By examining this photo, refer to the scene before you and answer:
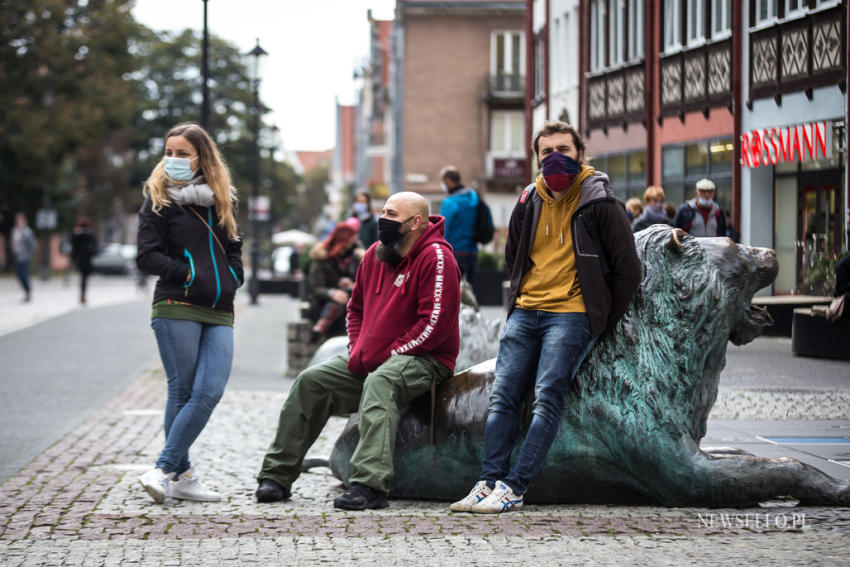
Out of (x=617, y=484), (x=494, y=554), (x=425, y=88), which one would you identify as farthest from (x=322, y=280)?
(x=425, y=88)

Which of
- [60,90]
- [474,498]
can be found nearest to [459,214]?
[474,498]

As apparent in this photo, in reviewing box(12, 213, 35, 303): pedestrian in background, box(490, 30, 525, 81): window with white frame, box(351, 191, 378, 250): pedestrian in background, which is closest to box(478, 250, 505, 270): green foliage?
box(351, 191, 378, 250): pedestrian in background

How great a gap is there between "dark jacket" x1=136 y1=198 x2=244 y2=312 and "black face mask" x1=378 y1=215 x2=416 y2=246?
33.7 inches

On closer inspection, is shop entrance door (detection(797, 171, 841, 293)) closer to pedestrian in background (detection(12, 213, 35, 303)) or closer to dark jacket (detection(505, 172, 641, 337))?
dark jacket (detection(505, 172, 641, 337))

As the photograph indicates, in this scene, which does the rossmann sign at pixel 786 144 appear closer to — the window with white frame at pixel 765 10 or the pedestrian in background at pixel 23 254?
the window with white frame at pixel 765 10

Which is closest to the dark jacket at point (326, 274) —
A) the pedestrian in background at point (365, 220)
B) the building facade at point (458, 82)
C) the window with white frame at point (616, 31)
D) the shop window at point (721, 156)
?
the pedestrian in background at point (365, 220)

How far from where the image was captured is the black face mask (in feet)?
22.0

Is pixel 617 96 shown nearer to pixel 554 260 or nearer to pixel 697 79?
pixel 697 79

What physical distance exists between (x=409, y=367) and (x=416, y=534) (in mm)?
1080

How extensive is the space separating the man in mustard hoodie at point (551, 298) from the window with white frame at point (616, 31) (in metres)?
22.3

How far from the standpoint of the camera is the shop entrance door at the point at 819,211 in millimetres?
17703

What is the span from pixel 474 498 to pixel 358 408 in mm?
953

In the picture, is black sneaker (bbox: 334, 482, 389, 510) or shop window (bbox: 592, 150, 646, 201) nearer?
black sneaker (bbox: 334, 482, 389, 510)

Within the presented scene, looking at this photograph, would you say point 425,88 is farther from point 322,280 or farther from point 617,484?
point 617,484
